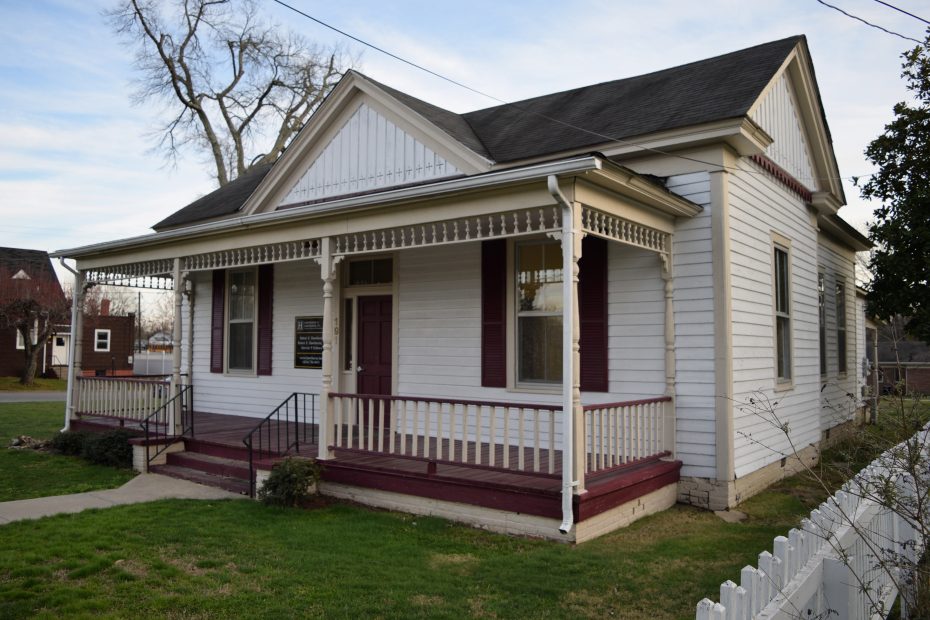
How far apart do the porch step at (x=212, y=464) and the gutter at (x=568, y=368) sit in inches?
177

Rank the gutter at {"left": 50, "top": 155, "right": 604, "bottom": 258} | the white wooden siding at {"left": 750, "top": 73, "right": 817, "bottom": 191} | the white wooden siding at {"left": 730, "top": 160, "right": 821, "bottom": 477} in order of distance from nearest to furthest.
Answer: the gutter at {"left": 50, "top": 155, "right": 604, "bottom": 258} < the white wooden siding at {"left": 730, "top": 160, "right": 821, "bottom": 477} < the white wooden siding at {"left": 750, "top": 73, "right": 817, "bottom": 191}

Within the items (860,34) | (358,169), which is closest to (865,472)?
(860,34)

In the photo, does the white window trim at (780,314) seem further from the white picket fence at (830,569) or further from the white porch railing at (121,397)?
the white porch railing at (121,397)

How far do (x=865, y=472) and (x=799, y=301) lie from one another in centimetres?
663

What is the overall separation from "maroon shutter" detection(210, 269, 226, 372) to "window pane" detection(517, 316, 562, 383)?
649 centimetres

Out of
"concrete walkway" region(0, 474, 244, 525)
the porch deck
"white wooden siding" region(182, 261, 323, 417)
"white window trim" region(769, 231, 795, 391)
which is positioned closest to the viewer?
the porch deck

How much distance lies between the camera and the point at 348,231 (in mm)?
7910

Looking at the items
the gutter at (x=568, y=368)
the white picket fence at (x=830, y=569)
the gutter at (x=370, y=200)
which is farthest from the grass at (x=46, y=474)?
the white picket fence at (x=830, y=569)

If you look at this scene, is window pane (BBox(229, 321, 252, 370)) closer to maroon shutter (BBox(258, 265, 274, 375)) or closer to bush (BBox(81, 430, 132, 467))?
maroon shutter (BBox(258, 265, 274, 375))

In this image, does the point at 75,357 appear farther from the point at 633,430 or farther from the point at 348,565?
the point at 633,430

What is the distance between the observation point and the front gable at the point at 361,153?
9680 millimetres

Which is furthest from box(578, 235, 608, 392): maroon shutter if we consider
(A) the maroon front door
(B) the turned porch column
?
(A) the maroon front door

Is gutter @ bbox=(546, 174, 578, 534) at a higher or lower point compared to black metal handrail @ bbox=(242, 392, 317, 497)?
higher

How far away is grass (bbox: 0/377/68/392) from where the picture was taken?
28377mm
